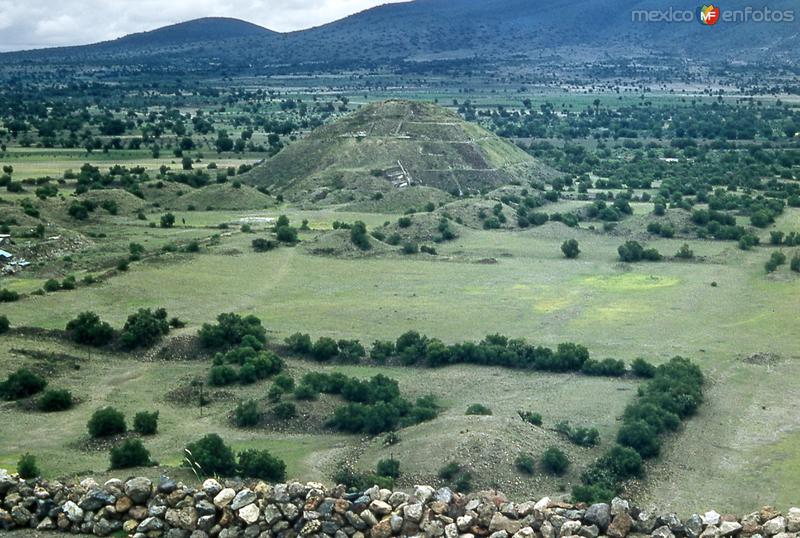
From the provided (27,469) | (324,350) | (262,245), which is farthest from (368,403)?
(262,245)

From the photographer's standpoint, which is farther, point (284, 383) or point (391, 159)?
point (391, 159)

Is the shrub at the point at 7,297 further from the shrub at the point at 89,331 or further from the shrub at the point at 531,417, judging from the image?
the shrub at the point at 531,417

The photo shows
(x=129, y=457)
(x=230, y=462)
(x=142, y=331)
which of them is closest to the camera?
(x=230, y=462)

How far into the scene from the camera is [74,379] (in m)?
31.4

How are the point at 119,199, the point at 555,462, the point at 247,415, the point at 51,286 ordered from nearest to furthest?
the point at 555,462, the point at 247,415, the point at 51,286, the point at 119,199

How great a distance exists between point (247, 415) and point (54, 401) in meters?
4.84

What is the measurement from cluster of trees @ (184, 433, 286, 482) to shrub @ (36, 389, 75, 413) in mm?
7598

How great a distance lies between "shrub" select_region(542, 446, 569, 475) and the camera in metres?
23.2

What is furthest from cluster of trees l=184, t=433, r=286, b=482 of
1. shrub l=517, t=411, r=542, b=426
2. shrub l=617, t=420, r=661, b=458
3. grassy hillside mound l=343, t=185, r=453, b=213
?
grassy hillside mound l=343, t=185, r=453, b=213

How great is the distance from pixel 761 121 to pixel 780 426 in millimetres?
88517

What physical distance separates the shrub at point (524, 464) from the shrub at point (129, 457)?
22.6 feet

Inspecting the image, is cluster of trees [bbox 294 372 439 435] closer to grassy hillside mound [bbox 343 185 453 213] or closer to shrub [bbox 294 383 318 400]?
shrub [bbox 294 383 318 400]

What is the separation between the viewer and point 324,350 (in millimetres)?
33500

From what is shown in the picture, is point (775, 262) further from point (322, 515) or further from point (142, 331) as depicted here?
point (322, 515)
